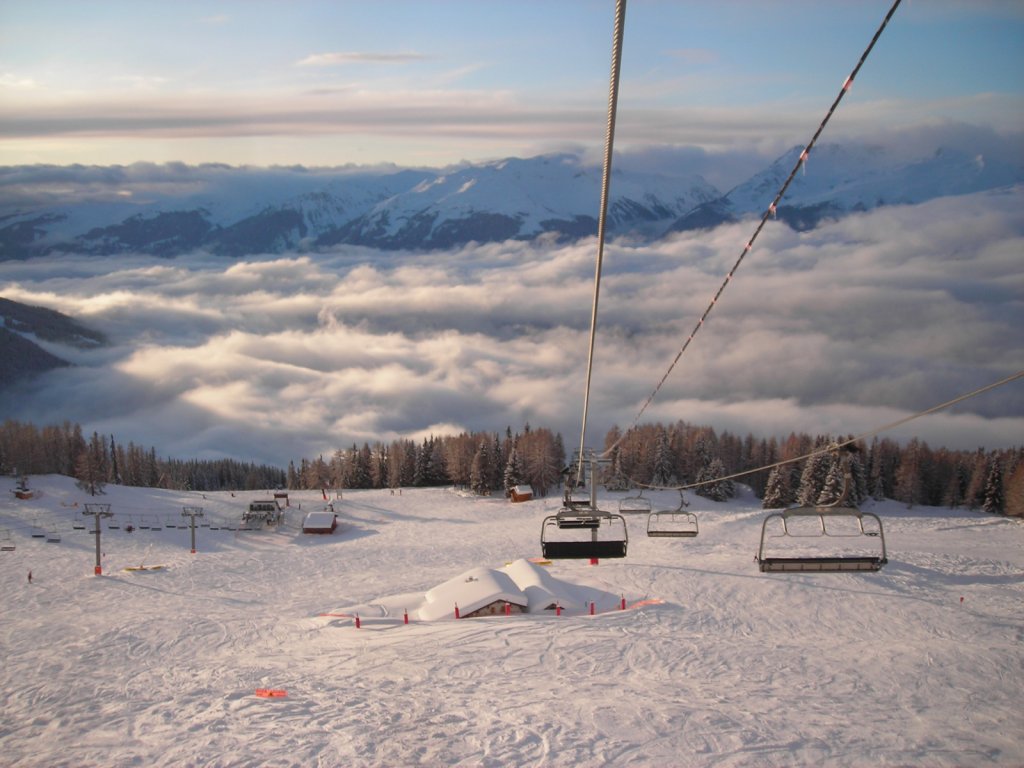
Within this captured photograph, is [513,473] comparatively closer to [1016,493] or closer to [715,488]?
[715,488]

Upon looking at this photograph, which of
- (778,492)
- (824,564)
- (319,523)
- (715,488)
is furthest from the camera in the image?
(715,488)

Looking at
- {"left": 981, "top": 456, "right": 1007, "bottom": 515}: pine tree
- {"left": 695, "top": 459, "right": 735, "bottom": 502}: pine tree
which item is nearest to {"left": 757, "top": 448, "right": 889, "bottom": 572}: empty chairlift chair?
{"left": 695, "top": 459, "right": 735, "bottom": 502}: pine tree

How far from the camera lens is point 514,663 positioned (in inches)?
1023

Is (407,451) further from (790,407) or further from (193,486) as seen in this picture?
(790,407)

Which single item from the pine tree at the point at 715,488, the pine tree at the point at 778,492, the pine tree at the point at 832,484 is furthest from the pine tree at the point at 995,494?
the pine tree at the point at 715,488

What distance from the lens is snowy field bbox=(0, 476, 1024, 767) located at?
→ 63.3ft

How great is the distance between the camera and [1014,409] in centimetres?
14012

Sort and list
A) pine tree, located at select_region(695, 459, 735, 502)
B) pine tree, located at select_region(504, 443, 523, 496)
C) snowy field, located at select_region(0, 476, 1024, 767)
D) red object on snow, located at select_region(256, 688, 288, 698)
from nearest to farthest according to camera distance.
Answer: snowy field, located at select_region(0, 476, 1024, 767)
red object on snow, located at select_region(256, 688, 288, 698)
pine tree, located at select_region(504, 443, 523, 496)
pine tree, located at select_region(695, 459, 735, 502)

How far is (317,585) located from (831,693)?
28575 millimetres

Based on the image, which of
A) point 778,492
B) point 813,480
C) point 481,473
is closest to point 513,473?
point 481,473

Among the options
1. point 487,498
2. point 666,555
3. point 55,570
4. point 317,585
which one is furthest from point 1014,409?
point 55,570

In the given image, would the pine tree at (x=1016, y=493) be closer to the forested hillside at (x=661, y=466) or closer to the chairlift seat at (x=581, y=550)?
the forested hillside at (x=661, y=466)

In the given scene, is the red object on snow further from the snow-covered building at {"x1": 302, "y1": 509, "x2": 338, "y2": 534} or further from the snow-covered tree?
the snow-covered tree

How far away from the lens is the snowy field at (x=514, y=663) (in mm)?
19281
